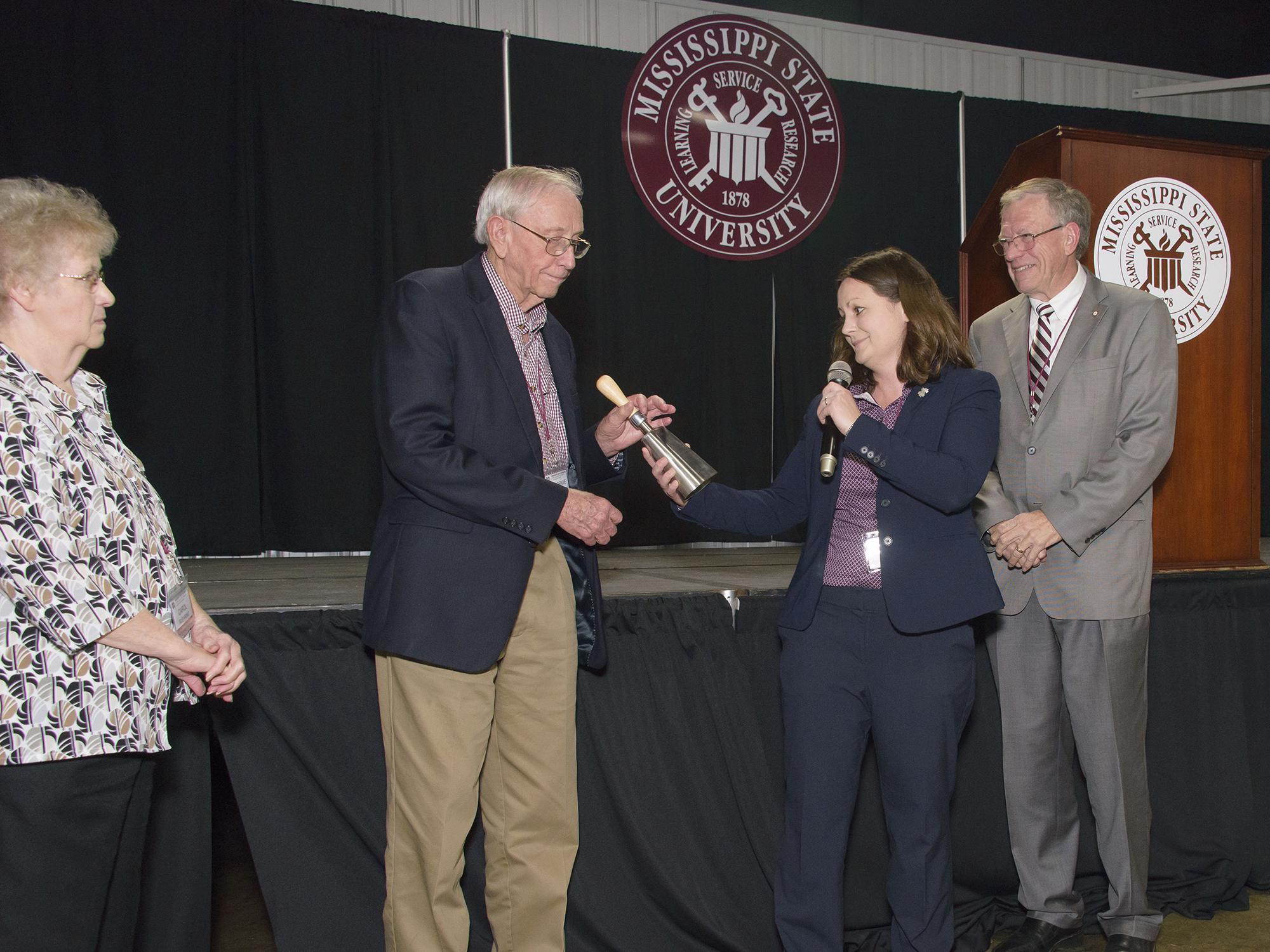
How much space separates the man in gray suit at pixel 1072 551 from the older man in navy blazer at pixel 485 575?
0.95 m

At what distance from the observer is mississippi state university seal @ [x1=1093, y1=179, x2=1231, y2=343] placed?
111 inches

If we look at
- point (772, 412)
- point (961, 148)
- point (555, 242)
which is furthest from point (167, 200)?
point (961, 148)

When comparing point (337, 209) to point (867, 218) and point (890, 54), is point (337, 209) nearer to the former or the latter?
point (867, 218)

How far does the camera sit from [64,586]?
4.66 feet

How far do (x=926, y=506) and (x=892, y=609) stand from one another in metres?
0.21

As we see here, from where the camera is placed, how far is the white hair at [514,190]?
81.4 inches

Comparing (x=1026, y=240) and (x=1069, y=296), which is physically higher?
(x=1026, y=240)

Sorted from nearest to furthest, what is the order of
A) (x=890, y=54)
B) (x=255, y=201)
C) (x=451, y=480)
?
(x=451, y=480) < (x=255, y=201) < (x=890, y=54)

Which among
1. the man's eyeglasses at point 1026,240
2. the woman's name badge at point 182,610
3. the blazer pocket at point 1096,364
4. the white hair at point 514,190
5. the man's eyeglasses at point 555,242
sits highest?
the white hair at point 514,190

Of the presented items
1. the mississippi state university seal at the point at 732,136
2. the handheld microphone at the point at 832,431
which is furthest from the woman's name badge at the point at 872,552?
the mississippi state university seal at the point at 732,136

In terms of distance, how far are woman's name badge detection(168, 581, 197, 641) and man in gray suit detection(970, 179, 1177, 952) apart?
168cm

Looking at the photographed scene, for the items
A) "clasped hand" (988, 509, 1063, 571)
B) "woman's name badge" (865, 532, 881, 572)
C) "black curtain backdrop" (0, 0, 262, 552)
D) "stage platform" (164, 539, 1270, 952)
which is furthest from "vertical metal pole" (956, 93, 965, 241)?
"woman's name badge" (865, 532, 881, 572)

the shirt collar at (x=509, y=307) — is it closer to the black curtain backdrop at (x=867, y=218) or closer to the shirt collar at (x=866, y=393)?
the shirt collar at (x=866, y=393)

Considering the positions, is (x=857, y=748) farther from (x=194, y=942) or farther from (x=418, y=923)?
(x=194, y=942)
